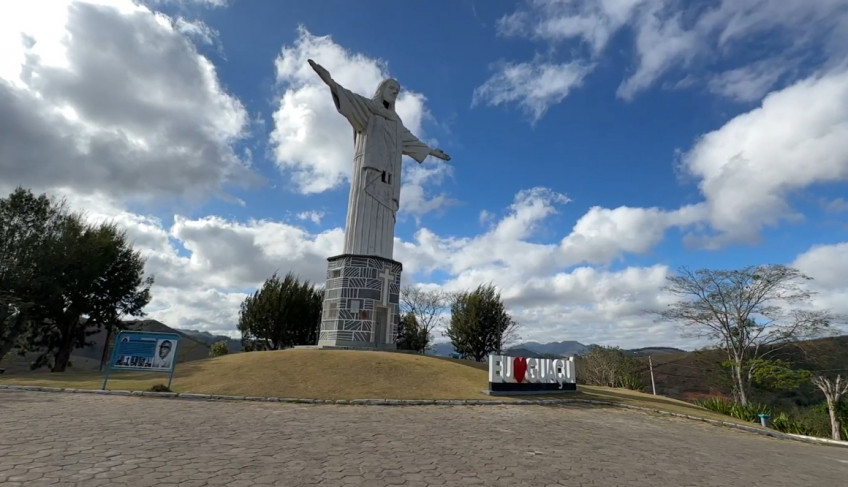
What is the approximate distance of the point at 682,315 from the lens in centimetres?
Result: 3294

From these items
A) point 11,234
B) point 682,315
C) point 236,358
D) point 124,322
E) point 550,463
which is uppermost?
point 11,234

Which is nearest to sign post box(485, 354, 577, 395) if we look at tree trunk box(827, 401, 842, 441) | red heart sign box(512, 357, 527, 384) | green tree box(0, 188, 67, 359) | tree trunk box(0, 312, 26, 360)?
red heart sign box(512, 357, 527, 384)

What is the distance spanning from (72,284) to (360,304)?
19566 millimetres

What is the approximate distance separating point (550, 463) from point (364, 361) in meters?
13.3

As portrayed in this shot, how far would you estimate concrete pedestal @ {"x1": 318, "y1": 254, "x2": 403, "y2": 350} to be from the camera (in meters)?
24.9

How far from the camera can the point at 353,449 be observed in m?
7.64

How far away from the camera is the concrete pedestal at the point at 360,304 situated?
24.9 metres

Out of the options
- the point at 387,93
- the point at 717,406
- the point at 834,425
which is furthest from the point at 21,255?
the point at 834,425

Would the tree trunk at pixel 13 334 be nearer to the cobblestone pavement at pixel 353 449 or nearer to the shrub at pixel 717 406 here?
the cobblestone pavement at pixel 353 449

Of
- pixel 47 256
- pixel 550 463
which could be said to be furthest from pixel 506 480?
pixel 47 256

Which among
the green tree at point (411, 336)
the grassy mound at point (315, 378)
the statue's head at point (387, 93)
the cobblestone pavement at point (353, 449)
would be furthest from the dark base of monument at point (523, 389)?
the green tree at point (411, 336)

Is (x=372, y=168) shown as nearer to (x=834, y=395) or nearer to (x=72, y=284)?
(x=72, y=284)

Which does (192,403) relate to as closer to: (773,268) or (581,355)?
(773,268)

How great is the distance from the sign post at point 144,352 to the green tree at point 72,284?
14097mm
